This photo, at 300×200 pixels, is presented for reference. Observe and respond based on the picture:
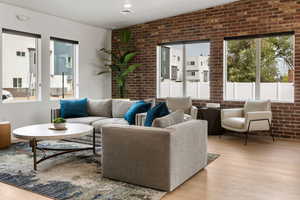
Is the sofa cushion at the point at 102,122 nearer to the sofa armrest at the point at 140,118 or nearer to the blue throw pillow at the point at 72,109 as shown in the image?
the sofa armrest at the point at 140,118

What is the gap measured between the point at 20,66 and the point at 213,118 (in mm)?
4086

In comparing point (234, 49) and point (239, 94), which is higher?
point (234, 49)

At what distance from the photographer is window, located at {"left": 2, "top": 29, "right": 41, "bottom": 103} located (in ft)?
16.5

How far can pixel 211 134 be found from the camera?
572 centimetres

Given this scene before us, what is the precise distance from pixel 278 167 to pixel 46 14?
5.12 m

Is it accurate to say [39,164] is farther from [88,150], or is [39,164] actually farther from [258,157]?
[258,157]

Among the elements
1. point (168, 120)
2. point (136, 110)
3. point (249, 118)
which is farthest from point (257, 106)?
point (168, 120)

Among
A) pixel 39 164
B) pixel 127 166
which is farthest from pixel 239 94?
pixel 39 164

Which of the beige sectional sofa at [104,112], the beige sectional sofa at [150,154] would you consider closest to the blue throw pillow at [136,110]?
the beige sectional sofa at [104,112]

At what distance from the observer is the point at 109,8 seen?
5.47 meters

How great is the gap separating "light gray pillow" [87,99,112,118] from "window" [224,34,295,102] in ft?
8.54

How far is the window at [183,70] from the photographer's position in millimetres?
6223

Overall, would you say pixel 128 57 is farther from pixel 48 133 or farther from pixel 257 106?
pixel 48 133

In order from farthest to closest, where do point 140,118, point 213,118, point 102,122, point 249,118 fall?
point 213,118
point 249,118
point 102,122
point 140,118
